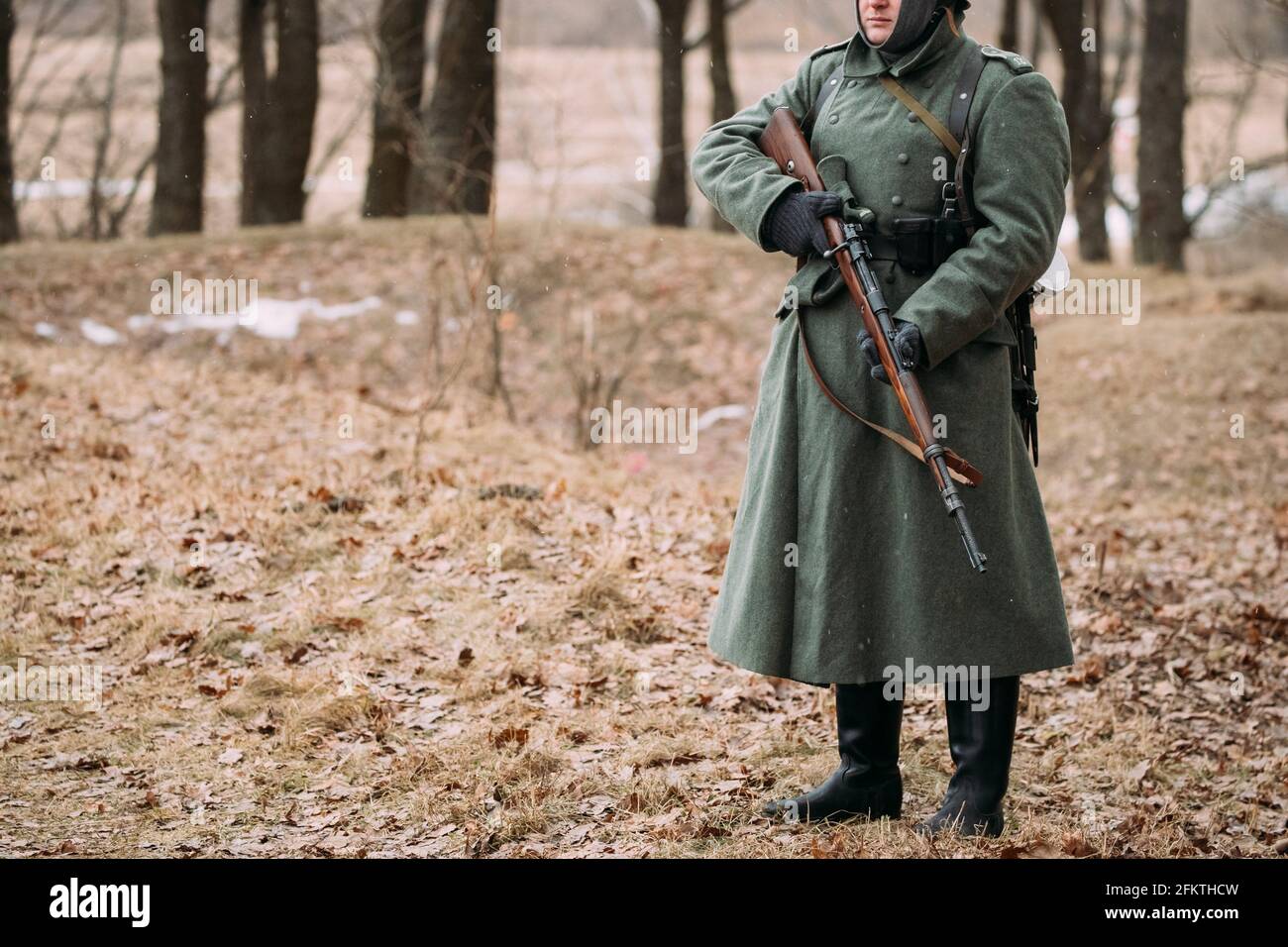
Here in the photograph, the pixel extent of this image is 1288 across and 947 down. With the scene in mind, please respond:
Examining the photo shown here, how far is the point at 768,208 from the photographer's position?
3.75 metres

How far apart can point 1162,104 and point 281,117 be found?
10223mm

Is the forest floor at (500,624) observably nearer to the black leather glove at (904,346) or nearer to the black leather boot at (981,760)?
the black leather boot at (981,760)

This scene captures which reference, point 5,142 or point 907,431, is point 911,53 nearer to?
point 907,431

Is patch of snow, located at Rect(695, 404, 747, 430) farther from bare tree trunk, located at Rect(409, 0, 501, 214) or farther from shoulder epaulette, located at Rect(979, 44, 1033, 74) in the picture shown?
shoulder epaulette, located at Rect(979, 44, 1033, 74)

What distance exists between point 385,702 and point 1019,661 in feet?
8.20

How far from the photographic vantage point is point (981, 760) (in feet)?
13.0

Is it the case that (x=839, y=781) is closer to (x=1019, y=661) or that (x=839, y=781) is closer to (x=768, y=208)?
(x=1019, y=661)

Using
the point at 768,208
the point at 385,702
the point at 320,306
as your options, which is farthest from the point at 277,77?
the point at 768,208

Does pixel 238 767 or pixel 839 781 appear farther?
pixel 238 767

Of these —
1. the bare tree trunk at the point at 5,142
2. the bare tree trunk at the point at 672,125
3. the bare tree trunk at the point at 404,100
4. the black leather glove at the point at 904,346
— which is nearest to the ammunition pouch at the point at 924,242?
the black leather glove at the point at 904,346

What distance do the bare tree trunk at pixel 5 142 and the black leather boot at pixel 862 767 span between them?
1714cm

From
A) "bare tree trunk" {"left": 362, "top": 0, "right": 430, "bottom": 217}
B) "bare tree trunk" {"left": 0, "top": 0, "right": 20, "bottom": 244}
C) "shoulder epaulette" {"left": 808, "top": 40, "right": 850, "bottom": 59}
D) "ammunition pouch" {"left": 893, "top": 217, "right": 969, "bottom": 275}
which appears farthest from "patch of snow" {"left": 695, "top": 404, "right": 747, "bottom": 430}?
"bare tree trunk" {"left": 0, "top": 0, "right": 20, "bottom": 244}

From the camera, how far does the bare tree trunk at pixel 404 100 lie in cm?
1600
